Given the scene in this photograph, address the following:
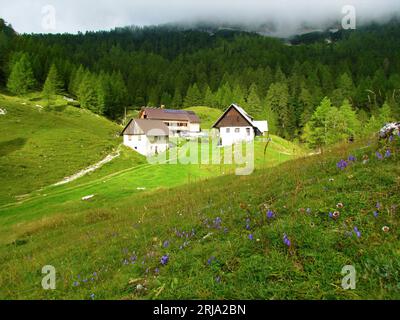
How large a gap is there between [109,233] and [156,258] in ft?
18.2

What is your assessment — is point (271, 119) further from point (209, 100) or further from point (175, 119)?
Answer: point (209, 100)

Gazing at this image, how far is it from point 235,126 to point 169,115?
1660 inches

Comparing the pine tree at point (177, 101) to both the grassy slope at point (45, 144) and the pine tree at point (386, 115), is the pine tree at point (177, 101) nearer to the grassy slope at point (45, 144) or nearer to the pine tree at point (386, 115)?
the grassy slope at point (45, 144)

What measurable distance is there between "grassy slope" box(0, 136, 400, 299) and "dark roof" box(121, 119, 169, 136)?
228ft

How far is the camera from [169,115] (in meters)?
110

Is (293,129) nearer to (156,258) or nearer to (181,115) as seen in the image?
(181,115)

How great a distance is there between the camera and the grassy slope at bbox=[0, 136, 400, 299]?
15.8 feet

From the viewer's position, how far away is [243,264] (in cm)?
550

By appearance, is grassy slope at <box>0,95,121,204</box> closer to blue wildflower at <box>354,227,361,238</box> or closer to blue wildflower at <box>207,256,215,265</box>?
blue wildflower at <box>207,256,215,265</box>

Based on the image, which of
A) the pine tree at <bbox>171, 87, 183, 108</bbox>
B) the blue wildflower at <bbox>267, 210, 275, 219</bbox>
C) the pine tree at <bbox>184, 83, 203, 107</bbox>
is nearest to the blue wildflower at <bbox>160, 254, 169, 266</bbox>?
the blue wildflower at <bbox>267, 210, 275, 219</bbox>

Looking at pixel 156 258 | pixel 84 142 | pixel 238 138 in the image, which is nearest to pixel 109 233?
pixel 156 258

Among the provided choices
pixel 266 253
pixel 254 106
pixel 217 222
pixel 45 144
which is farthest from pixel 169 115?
pixel 266 253

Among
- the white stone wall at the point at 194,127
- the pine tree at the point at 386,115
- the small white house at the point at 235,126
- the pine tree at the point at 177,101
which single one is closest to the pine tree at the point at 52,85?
the white stone wall at the point at 194,127

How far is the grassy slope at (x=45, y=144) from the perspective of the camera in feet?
169
